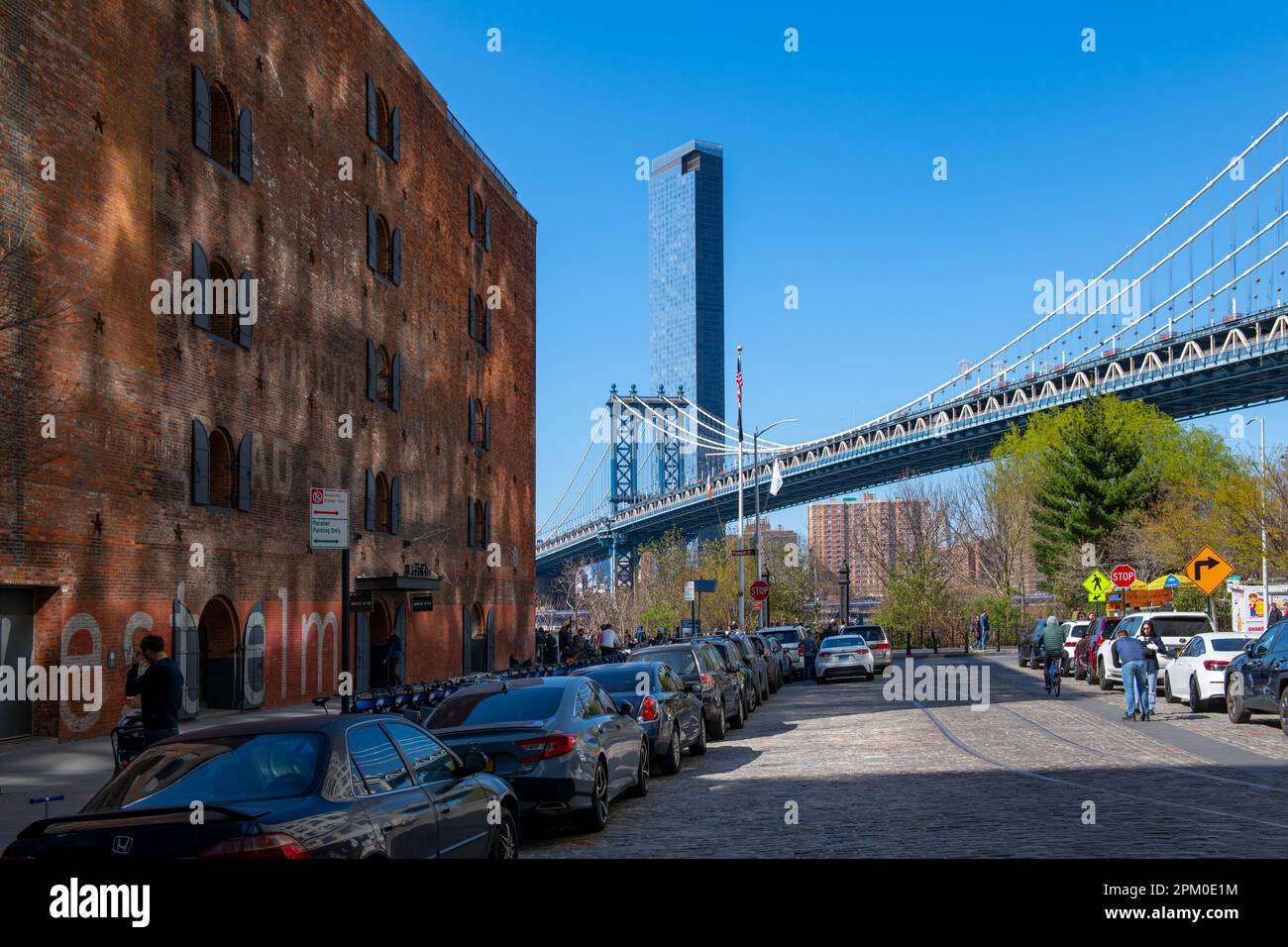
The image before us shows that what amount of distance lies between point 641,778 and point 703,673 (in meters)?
6.64

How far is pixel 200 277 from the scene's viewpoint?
80.6ft

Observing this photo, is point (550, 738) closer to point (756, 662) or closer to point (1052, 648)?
point (756, 662)

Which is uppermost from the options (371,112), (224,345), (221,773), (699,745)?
(371,112)

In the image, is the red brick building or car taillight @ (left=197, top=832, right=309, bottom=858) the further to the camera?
the red brick building

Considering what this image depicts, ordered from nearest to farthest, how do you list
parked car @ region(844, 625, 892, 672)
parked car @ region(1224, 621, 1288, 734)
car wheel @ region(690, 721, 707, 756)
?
car wheel @ region(690, 721, 707, 756) < parked car @ region(1224, 621, 1288, 734) < parked car @ region(844, 625, 892, 672)

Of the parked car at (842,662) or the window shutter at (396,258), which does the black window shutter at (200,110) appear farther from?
the parked car at (842,662)

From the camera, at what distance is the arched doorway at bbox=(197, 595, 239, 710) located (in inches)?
1008

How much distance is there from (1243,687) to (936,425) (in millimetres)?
71337

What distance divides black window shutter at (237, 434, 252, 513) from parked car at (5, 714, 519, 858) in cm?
1870

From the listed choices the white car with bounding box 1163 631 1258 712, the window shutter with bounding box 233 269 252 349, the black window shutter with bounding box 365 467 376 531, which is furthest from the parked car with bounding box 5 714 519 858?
the black window shutter with bounding box 365 467 376 531

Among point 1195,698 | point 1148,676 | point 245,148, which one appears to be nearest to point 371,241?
point 245,148

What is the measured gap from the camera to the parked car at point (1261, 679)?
20.5 meters

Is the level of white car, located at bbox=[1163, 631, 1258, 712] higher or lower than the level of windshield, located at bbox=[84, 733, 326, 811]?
→ lower

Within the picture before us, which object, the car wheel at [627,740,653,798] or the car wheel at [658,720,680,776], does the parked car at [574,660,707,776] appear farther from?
the car wheel at [627,740,653,798]
